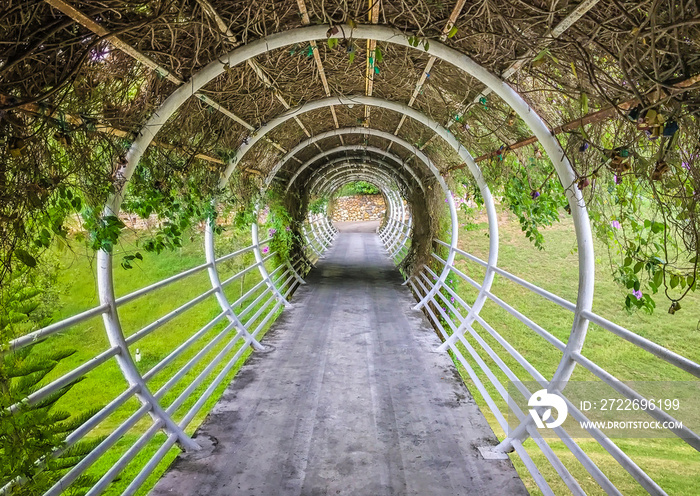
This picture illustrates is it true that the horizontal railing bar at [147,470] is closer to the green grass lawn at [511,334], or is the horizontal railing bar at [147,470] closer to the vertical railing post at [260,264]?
the vertical railing post at [260,264]

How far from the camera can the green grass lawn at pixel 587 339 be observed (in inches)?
252

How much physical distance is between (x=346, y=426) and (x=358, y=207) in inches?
1004

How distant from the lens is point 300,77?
3.59m

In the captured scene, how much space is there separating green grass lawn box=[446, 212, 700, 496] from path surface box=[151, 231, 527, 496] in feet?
10.1

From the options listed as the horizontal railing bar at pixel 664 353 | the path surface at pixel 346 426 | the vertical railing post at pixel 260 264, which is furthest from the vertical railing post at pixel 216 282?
the horizontal railing bar at pixel 664 353

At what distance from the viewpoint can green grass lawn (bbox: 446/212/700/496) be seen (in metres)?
6.41

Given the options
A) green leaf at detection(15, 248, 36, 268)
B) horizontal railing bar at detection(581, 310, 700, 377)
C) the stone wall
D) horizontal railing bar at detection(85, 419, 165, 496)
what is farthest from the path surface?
the stone wall

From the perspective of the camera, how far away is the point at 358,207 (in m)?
28.3

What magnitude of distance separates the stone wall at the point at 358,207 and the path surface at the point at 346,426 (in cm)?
2295

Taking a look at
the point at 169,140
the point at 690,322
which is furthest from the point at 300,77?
the point at 690,322
